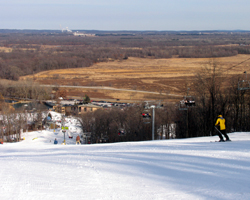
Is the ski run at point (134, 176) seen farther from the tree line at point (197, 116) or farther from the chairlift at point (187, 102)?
the tree line at point (197, 116)

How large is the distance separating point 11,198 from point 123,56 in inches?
4325

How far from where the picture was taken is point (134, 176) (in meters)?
5.03

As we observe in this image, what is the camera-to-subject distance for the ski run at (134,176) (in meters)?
4.19

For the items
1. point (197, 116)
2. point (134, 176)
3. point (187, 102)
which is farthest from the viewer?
point (197, 116)

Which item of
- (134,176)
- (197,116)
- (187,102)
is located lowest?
(197,116)

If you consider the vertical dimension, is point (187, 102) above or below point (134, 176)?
below

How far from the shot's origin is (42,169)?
565cm

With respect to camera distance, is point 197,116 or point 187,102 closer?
point 187,102

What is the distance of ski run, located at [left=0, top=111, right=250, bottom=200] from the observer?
4.19 meters

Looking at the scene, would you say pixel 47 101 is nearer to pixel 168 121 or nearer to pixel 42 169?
pixel 168 121

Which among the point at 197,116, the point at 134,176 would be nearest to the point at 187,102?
the point at 197,116

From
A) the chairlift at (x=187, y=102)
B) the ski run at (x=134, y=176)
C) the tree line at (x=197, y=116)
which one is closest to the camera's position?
the ski run at (x=134, y=176)

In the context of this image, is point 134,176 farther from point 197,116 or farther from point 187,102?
point 197,116

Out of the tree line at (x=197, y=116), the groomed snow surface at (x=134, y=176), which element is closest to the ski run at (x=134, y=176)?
the groomed snow surface at (x=134, y=176)
